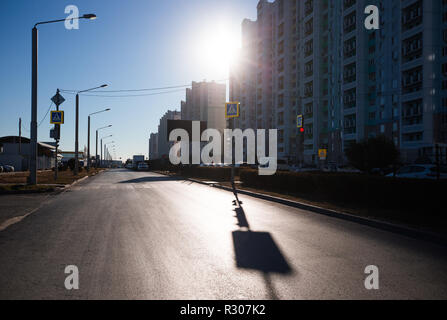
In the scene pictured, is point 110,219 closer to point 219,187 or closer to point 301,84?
point 219,187

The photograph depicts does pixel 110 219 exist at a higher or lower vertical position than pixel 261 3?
lower

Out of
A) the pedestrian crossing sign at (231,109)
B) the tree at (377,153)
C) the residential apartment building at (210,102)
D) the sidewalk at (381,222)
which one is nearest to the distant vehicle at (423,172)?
the tree at (377,153)

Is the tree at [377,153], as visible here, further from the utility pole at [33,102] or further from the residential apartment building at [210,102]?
the residential apartment building at [210,102]

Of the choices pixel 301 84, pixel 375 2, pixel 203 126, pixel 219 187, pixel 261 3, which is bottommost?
pixel 219 187

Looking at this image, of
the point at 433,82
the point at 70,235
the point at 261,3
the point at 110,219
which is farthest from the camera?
the point at 261,3

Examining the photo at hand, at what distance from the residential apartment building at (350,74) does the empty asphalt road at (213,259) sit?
117ft

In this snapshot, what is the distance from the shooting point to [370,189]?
12.0 metres

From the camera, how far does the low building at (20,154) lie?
177 feet

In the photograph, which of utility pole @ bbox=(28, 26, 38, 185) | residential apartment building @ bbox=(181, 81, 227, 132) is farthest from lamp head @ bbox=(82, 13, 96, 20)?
residential apartment building @ bbox=(181, 81, 227, 132)

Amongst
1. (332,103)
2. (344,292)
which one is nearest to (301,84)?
(332,103)

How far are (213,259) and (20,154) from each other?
6419 centimetres

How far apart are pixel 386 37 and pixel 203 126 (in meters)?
32.0

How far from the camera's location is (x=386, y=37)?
44.3 metres

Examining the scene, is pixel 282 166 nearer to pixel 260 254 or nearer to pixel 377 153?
pixel 377 153
